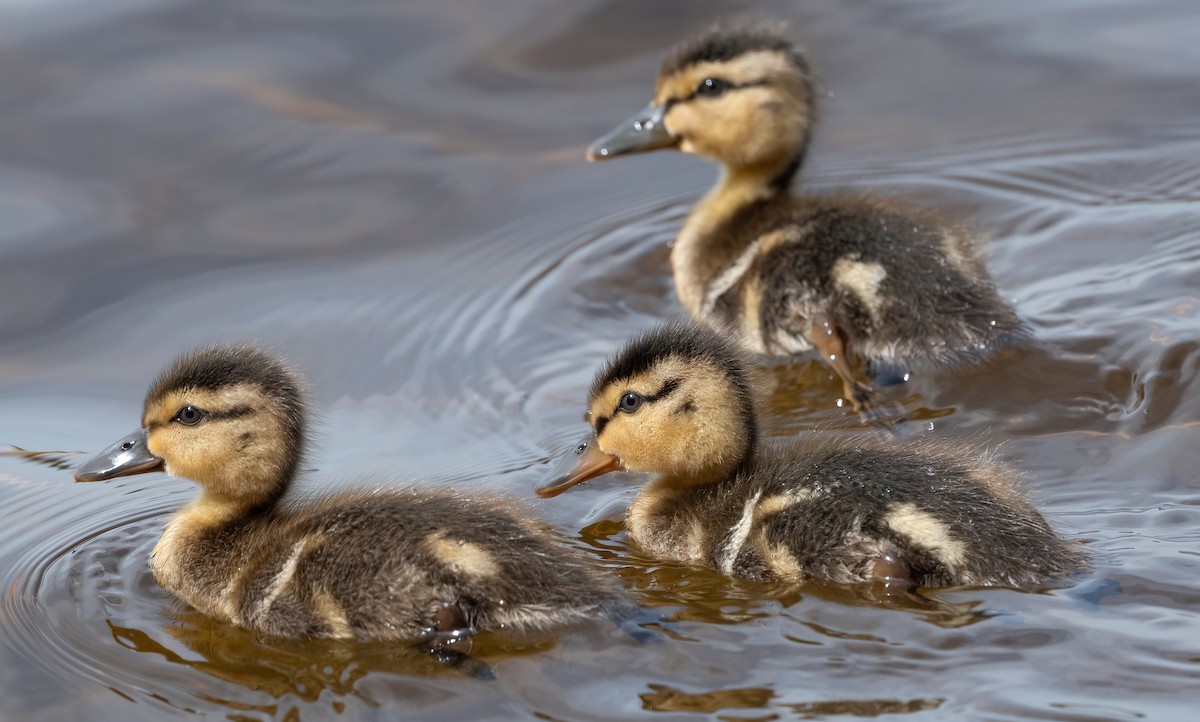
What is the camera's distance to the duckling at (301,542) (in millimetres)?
3418

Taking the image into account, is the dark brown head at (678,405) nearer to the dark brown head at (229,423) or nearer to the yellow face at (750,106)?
the dark brown head at (229,423)

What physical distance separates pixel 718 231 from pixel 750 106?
438mm

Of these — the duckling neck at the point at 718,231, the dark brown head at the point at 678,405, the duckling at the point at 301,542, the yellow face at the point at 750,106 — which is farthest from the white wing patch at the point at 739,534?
the yellow face at the point at 750,106

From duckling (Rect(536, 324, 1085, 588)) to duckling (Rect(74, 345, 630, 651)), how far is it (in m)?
0.35

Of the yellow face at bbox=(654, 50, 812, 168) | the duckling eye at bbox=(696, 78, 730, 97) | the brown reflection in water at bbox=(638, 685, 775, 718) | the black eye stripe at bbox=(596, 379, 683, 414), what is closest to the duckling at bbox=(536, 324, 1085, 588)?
the black eye stripe at bbox=(596, 379, 683, 414)

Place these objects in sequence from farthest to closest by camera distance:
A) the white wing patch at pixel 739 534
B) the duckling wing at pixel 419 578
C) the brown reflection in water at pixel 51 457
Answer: the brown reflection in water at pixel 51 457
the white wing patch at pixel 739 534
the duckling wing at pixel 419 578

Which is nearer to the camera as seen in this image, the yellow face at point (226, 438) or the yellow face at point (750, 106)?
the yellow face at point (226, 438)

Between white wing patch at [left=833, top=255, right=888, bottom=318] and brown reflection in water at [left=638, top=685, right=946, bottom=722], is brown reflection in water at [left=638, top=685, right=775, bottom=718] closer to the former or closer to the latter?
brown reflection in water at [left=638, top=685, right=946, bottom=722]

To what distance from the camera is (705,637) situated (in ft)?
10.9

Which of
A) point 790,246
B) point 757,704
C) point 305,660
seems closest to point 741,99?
point 790,246

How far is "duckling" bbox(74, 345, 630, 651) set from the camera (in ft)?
11.2

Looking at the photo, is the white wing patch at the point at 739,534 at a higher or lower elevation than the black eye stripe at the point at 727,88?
lower

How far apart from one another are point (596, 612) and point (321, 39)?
12.2 feet

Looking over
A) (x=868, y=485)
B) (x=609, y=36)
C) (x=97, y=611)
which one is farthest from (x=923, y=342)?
(x=609, y=36)
